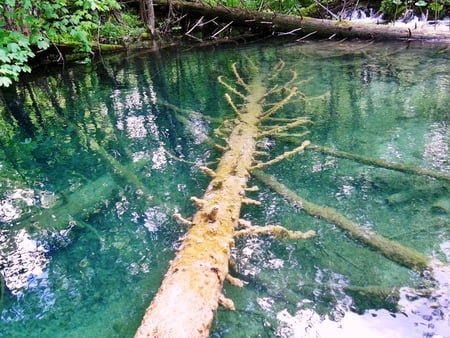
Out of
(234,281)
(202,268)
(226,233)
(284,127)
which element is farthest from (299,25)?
(202,268)

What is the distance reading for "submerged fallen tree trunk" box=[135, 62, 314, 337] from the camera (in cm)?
226

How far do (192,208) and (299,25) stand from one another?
11.1 m

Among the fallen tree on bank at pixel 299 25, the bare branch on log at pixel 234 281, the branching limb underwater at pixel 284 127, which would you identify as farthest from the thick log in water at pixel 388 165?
the fallen tree on bank at pixel 299 25

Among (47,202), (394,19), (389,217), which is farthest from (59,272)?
(394,19)

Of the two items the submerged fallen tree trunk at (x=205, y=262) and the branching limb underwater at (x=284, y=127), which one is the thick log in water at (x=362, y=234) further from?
the branching limb underwater at (x=284, y=127)

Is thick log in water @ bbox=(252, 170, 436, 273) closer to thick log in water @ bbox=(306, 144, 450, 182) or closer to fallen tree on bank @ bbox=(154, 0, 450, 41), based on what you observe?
thick log in water @ bbox=(306, 144, 450, 182)

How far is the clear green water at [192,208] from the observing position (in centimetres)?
288

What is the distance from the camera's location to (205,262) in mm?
2785

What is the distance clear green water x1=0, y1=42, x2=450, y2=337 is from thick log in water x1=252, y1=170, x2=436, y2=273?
0.22ft

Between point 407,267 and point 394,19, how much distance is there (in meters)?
12.3

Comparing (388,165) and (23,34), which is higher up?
(23,34)

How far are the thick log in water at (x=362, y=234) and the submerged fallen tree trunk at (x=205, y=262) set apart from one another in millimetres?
306

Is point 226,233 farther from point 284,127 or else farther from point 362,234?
point 284,127

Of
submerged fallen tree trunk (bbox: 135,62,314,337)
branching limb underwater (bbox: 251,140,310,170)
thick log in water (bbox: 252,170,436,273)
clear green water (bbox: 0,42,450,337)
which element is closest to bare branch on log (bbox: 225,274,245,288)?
submerged fallen tree trunk (bbox: 135,62,314,337)
